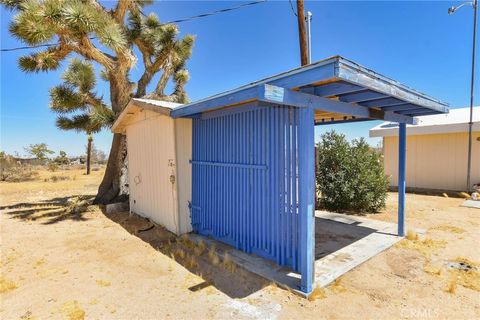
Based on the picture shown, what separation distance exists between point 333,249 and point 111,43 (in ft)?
26.1

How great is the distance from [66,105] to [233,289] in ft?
28.3

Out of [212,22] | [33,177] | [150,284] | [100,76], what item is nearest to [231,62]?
[212,22]

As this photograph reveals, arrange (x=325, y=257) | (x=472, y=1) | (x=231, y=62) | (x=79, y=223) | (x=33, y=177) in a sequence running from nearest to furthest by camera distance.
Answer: (x=325, y=257) → (x=79, y=223) → (x=472, y=1) → (x=231, y=62) → (x=33, y=177)

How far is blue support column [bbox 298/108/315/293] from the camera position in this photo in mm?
3062

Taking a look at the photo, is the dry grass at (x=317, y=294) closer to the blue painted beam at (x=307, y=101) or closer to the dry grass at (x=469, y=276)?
the dry grass at (x=469, y=276)

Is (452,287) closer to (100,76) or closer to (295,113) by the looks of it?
(295,113)

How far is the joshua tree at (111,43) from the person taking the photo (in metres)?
6.90

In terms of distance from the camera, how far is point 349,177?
23.9 ft

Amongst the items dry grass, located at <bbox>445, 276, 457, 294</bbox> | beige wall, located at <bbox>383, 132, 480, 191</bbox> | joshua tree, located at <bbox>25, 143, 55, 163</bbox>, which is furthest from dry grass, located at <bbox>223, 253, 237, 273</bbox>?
joshua tree, located at <bbox>25, 143, 55, 163</bbox>

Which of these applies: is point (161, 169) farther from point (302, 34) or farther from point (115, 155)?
point (302, 34)

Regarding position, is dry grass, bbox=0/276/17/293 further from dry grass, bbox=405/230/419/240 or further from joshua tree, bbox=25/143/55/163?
joshua tree, bbox=25/143/55/163

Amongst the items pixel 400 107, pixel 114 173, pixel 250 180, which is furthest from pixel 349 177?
pixel 114 173

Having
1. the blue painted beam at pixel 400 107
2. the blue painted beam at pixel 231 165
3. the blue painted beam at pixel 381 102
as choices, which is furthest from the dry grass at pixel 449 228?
the blue painted beam at pixel 231 165

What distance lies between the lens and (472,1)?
32.8 ft
